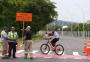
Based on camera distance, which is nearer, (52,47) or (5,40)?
(5,40)

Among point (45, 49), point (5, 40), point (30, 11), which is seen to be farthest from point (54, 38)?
point (30, 11)

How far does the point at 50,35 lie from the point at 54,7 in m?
58.1

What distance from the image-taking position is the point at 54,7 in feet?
282

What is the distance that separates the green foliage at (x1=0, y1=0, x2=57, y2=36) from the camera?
75.4 m

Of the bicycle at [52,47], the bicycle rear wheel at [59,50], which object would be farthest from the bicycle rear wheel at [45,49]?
the bicycle rear wheel at [59,50]

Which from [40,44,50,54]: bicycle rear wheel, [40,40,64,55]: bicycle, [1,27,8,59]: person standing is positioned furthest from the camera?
[40,44,50,54]: bicycle rear wheel

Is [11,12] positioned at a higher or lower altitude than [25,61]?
higher

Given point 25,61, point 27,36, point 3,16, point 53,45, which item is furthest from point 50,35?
point 3,16

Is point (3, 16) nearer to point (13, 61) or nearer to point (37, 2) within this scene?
point (37, 2)

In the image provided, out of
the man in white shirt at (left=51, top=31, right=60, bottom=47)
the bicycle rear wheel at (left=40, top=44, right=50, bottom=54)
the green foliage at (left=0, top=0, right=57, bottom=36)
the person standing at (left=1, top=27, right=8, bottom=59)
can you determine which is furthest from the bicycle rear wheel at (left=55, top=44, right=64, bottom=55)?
the green foliage at (left=0, top=0, right=57, bottom=36)

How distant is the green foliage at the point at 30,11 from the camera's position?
75.4 metres

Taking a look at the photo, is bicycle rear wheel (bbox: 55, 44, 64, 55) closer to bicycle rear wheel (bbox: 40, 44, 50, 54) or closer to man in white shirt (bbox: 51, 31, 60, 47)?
man in white shirt (bbox: 51, 31, 60, 47)

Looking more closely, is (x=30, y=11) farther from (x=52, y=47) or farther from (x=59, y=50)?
(x=59, y=50)

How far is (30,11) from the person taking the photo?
7931 centimetres
